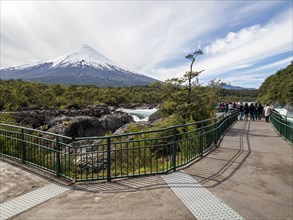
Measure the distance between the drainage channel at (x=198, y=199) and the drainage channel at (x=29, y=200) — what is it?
222cm

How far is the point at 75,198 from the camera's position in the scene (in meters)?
4.37

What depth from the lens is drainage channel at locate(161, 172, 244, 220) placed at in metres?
3.83

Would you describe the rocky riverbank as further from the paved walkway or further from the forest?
the paved walkway

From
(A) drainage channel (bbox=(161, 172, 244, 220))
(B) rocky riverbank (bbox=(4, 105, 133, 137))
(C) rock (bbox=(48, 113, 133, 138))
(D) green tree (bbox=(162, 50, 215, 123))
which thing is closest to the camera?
(A) drainage channel (bbox=(161, 172, 244, 220))

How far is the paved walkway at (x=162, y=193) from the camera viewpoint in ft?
12.6

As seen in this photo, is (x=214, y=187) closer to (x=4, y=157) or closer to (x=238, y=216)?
(x=238, y=216)

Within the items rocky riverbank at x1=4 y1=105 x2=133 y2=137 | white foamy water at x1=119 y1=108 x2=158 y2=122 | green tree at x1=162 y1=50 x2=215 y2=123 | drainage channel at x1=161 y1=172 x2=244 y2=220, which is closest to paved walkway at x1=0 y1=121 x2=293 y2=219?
drainage channel at x1=161 y1=172 x2=244 y2=220

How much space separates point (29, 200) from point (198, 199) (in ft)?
9.93

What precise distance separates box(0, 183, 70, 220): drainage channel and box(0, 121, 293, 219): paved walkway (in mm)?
120

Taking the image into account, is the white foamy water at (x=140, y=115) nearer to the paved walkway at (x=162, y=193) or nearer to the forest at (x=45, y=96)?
the forest at (x=45, y=96)

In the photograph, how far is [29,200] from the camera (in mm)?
4320

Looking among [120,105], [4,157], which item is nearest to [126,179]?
[4,157]

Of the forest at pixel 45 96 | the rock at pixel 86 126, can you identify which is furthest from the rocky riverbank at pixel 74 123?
the forest at pixel 45 96

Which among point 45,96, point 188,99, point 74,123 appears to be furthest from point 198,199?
point 45,96
